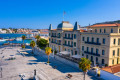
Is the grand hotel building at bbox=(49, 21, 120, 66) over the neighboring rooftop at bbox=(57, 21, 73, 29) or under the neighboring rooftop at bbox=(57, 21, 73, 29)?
under

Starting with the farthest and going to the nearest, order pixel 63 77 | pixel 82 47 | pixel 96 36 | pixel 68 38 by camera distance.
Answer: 1. pixel 68 38
2. pixel 82 47
3. pixel 96 36
4. pixel 63 77

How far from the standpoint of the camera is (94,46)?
37406mm

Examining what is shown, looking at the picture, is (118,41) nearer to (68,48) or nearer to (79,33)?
(79,33)

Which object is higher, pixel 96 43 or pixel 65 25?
pixel 65 25

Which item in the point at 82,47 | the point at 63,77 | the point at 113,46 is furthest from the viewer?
the point at 82,47

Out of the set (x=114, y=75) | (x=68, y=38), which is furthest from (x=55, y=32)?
(x=114, y=75)

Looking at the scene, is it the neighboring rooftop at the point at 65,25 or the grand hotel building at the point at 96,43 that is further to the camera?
the neighboring rooftop at the point at 65,25

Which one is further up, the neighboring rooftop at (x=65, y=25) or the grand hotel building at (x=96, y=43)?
the neighboring rooftop at (x=65, y=25)

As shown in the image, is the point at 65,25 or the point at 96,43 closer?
the point at 96,43

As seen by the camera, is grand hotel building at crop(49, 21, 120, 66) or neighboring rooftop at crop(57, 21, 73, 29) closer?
grand hotel building at crop(49, 21, 120, 66)

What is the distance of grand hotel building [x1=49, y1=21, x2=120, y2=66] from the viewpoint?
110 feet

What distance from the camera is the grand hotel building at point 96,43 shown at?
33500 mm

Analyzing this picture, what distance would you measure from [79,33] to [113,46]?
1372 centimetres

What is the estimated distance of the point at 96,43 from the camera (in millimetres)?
36719
